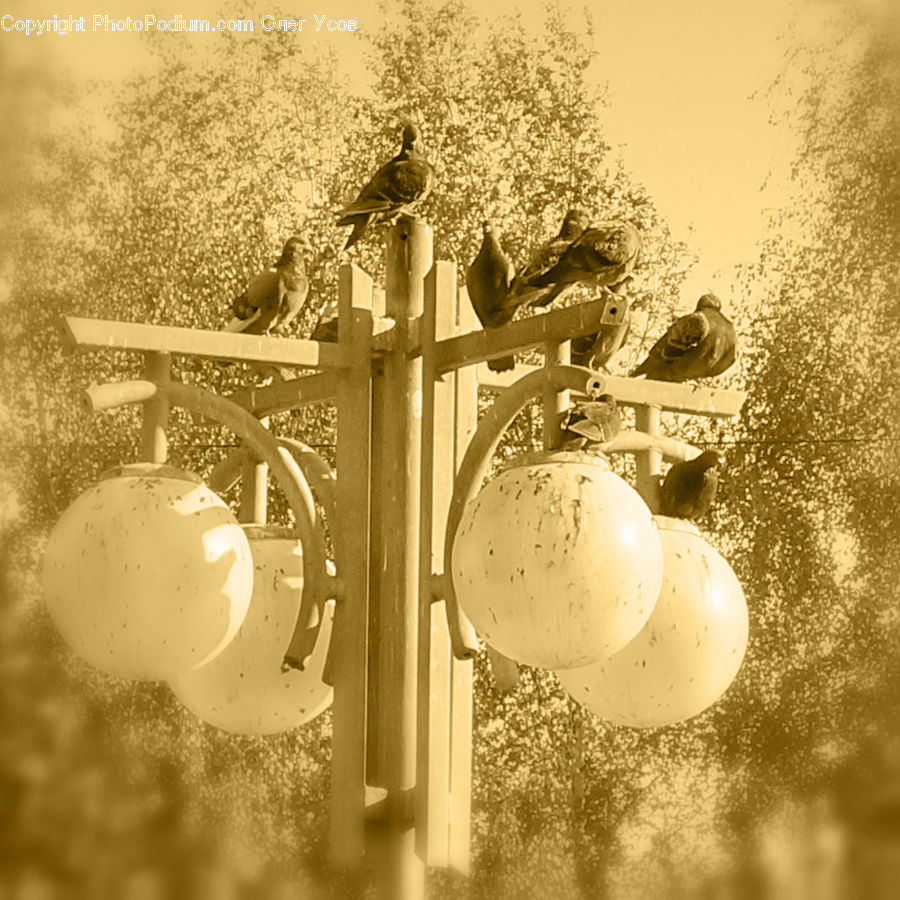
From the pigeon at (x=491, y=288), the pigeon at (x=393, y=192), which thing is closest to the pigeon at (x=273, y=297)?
the pigeon at (x=393, y=192)

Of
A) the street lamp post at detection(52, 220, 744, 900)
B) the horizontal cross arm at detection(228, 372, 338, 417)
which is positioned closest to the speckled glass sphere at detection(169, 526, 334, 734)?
the street lamp post at detection(52, 220, 744, 900)

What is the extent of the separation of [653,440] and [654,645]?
213mm

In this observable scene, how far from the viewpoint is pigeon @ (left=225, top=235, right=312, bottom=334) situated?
1.85 meters

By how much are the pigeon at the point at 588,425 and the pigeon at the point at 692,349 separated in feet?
1.76

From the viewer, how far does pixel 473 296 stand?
52.7 inches

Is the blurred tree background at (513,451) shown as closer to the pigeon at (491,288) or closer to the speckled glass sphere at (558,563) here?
the pigeon at (491,288)

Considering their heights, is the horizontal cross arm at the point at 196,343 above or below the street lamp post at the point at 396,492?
above

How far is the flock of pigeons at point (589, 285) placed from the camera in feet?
3.64

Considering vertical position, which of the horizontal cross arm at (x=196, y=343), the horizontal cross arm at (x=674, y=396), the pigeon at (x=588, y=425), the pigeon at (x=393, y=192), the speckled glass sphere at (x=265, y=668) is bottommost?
the speckled glass sphere at (x=265, y=668)

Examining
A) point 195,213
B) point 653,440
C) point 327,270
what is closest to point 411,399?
point 653,440

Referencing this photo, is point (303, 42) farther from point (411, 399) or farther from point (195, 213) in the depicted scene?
point (411, 399)

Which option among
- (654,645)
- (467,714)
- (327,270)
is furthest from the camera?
(327,270)

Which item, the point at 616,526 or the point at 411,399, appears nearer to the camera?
the point at 616,526

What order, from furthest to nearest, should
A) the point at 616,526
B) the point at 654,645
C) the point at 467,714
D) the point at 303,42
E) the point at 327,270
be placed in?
the point at 303,42, the point at 327,270, the point at 467,714, the point at 654,645, the point at 616,526
